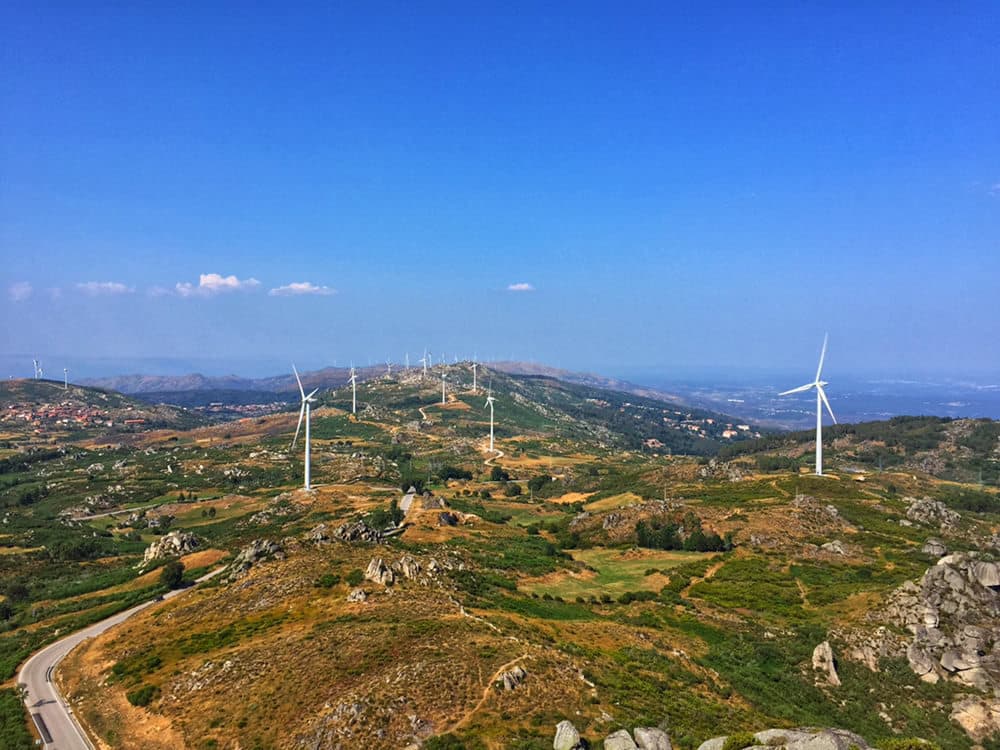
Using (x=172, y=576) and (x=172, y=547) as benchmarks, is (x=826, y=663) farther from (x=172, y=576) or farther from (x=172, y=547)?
(x=172, y=547)

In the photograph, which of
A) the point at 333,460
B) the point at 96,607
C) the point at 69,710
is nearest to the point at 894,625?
the point at 69,710

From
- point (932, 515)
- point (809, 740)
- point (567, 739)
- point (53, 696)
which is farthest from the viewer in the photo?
point (932, 515)

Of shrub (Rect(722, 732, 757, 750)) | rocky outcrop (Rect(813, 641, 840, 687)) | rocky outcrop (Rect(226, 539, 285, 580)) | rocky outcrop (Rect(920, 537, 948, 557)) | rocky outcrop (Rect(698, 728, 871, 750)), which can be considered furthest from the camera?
rocky outcrop (Rect(920, 537, 948, 557))

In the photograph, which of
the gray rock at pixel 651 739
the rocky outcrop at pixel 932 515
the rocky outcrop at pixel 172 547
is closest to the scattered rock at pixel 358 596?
the gray rock at pixel 651 739

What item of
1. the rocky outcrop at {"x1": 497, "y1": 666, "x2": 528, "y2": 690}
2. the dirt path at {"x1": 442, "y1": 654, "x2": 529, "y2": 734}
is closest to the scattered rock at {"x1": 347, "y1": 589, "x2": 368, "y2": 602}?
the dirt path at {"x1": 442, "y1": 654, "x2": 529, "y2": 734}

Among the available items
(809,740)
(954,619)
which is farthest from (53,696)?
(954,619)

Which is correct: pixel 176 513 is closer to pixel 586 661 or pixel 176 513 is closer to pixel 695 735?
pixel 586 661

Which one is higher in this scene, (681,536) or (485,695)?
(485,695)

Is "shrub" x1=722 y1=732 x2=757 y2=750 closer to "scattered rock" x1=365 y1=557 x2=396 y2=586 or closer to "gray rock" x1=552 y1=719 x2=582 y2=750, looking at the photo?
"gray rock" x1=552 y1=719 x2=582 y2=750
